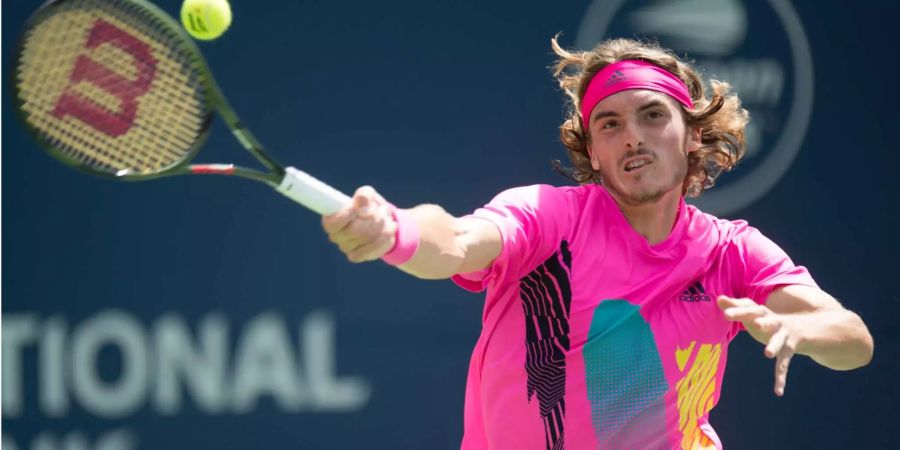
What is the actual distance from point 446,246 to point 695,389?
Answer: 83 centimetres

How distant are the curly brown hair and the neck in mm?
222

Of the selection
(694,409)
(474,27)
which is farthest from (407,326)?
(694,409)

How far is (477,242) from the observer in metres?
2.38

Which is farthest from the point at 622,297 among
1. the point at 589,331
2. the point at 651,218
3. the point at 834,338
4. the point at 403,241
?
the point at 403,241

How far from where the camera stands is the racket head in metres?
2.35

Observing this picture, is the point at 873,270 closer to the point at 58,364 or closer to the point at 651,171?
the point at 651,171

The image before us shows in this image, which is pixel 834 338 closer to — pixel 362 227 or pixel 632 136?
pixel 632 136

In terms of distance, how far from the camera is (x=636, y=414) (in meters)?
2.71

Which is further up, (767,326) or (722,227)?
(722,227)

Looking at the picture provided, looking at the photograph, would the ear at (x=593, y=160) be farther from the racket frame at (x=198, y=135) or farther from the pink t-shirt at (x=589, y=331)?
the racket frame at (x=198, y=135)

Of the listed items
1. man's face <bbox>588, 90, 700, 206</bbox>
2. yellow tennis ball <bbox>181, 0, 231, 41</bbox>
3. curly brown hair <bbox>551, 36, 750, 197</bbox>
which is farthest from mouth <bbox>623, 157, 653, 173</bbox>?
yellow tennis ball <bbox>181, 0, 231, 41</bbox>

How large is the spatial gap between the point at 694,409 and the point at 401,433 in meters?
1.44

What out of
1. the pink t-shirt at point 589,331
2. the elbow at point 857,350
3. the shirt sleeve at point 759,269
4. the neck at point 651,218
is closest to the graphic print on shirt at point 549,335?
the pink t-shirt at point 589,331

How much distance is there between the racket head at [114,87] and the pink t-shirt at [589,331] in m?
0.64
